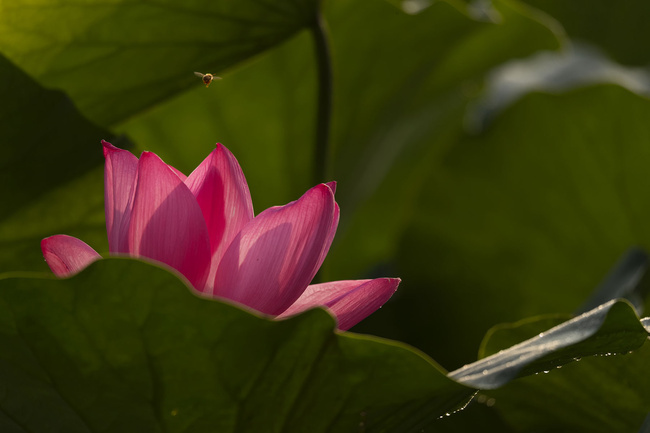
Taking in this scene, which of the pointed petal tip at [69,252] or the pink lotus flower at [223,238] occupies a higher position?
the pink lotus flower at [223,238]

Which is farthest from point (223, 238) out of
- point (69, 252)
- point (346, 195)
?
point (346, 195)

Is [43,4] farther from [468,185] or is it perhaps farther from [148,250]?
[468,185]

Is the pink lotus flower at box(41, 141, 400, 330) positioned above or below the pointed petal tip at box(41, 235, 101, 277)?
above

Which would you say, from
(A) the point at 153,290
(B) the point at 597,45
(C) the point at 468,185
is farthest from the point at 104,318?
(B) the point at 597,45
